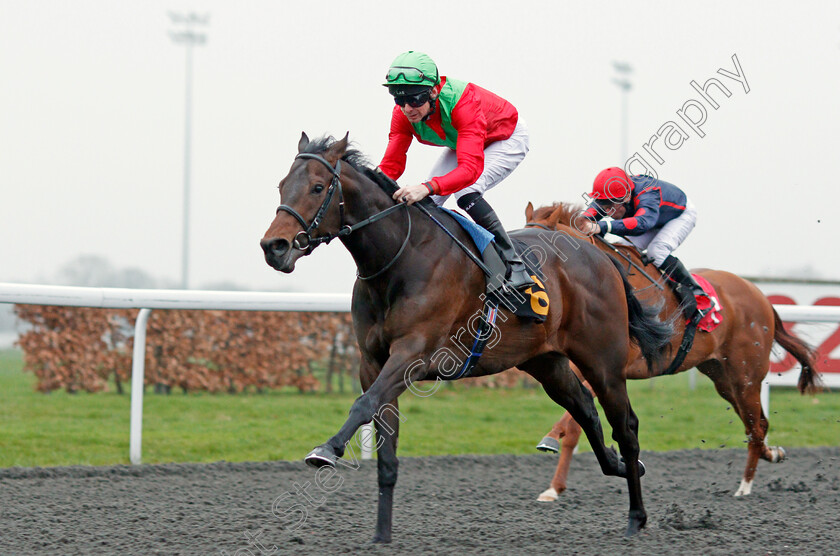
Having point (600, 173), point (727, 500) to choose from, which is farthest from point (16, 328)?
point (727, 500)

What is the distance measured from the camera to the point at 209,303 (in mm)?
5090

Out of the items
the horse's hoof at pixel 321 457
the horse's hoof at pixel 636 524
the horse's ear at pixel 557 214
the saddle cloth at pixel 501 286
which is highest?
the horse's ear at pixel 557 214

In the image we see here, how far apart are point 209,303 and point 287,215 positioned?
223 centimetres

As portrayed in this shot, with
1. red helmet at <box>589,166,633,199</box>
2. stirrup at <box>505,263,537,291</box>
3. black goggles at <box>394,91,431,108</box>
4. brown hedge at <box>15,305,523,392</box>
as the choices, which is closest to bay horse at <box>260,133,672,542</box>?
stirrup at <box>505,263,537,291</box>

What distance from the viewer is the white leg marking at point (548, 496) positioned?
4566mm

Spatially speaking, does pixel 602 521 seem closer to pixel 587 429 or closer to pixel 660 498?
pixel 587 429

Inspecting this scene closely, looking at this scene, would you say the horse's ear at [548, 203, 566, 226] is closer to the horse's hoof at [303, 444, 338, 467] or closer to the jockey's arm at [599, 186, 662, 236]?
the jockey's arm at [599, 186, 662, 236]

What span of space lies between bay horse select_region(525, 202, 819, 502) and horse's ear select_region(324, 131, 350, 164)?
5.16 ft

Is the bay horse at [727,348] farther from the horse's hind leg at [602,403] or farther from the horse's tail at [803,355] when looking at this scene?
the horse's hind leg at [602,403]

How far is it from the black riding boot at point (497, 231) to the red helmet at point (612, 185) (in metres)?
1.61

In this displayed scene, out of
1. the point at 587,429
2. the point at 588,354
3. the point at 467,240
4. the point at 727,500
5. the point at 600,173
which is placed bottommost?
the point at 727,500

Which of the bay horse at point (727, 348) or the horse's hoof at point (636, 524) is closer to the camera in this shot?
the horse's hoof at point (636, 524)

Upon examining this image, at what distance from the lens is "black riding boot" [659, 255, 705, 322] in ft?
16.7

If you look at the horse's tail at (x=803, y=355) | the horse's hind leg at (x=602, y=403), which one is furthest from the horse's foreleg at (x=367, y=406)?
the horse's tail at (x=803, y=355)
